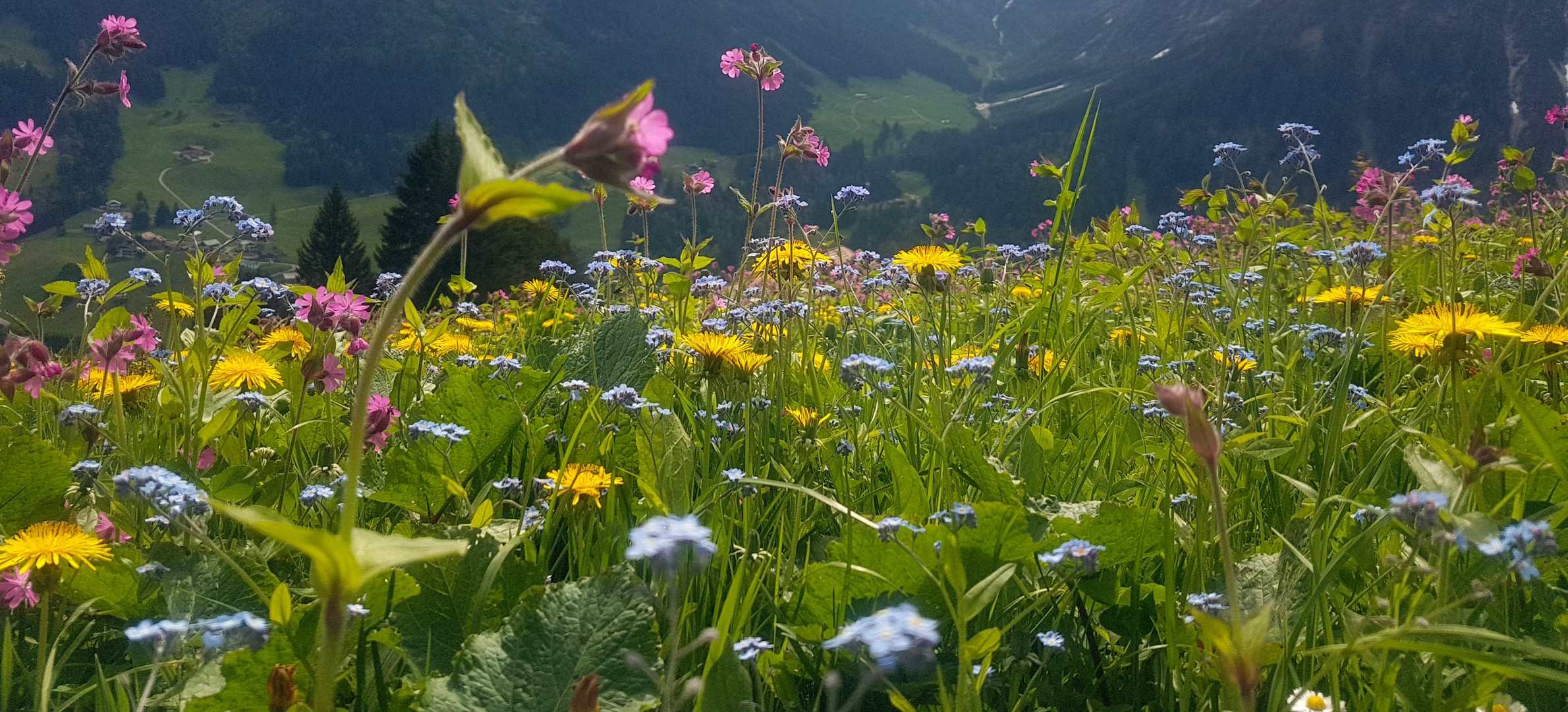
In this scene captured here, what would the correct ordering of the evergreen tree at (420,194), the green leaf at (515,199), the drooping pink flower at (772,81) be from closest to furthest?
the green leaf at (515,199) < the drooping pink flower at (772,81) < the evergreen tree at (420,194)

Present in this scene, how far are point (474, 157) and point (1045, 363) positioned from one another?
2.08m

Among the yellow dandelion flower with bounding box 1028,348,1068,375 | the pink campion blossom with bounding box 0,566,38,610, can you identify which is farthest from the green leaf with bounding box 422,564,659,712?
the yellow dandelion flower with bounding box 1028,348,1068,375

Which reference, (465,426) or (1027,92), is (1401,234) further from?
(1027,92)


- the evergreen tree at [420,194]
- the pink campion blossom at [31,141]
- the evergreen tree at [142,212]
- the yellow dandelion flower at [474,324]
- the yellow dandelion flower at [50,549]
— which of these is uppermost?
the pink campion blossom at [31,141]

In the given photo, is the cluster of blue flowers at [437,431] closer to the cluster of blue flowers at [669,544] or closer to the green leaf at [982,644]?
the cluster of blue flowers at [669,544]

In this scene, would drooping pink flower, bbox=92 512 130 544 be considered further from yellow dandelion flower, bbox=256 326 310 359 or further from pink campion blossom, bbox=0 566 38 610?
yellow dandelion flower, bbox=256 326 310 359

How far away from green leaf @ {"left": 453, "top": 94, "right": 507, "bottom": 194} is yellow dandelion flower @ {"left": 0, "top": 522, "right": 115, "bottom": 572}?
923 mm

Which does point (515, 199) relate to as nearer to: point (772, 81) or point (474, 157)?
point (474, 157)

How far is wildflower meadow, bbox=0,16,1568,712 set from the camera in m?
0.85

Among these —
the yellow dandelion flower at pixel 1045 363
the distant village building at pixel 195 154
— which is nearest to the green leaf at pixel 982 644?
the yellow dandelion flower at pixel 1045 363

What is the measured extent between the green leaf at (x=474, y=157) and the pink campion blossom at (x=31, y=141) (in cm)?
228

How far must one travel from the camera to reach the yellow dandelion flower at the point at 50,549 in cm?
109

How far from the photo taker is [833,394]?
2.21 metres

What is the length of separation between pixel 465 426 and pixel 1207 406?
148cm
